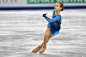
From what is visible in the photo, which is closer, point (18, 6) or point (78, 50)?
point (78, 50)

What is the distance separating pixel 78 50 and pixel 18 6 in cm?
1299

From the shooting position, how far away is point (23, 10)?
1608cm

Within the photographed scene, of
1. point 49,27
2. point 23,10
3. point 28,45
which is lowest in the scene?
point 23,10

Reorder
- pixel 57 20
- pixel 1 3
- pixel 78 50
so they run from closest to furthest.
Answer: pixel 57 20, pixel 78 50, pixel 1 3

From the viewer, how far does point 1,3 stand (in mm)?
15539

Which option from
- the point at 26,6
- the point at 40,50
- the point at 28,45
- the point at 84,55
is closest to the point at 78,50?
the point at 84,55

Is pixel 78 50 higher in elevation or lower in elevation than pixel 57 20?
lower

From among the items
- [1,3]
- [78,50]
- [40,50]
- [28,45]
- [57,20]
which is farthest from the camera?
[1,3]

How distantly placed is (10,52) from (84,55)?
1106mm

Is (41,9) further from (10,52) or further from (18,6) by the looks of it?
(10,52)

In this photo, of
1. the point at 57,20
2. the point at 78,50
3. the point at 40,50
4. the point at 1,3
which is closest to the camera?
the point at 57,20

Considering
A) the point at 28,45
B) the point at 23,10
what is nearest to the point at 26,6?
the point at 23,10

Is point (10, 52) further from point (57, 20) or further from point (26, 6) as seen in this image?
point (26, 6)

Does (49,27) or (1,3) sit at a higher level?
(49,27)
